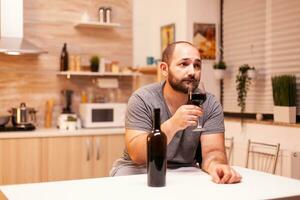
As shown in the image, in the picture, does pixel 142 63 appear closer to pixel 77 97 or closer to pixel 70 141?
pixel 77 97

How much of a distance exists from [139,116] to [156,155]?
55cm

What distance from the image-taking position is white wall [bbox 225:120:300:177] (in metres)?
3.20

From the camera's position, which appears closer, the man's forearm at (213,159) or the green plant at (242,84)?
the man's forearm at (213,159)

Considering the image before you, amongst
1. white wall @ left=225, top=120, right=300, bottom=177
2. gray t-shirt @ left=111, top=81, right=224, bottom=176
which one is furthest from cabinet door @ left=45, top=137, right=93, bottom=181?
gray t-shirt @ left=111, top=81, right=224, bottom=176

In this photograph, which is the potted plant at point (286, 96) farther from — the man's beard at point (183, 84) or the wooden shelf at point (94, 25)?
the wooden shelf at point (94, 25)

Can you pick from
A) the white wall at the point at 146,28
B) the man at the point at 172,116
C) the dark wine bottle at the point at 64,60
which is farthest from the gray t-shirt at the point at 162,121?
the white wall at the point at 146,28

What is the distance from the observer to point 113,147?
13.4ft

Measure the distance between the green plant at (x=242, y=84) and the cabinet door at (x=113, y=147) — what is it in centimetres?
122

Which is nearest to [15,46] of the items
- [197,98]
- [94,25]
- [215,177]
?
[94,25]

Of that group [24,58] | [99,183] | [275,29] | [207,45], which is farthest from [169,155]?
[24,58]

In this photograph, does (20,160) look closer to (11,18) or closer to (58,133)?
(58,133)

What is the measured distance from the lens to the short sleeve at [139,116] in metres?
2.09

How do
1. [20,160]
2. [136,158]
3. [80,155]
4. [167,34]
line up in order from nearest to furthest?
[136,158], [20,160], [80,155], [167,34]

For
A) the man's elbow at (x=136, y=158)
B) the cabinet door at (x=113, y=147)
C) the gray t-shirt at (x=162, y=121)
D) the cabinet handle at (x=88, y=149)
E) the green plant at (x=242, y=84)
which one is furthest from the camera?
the cabinet door at (x=113, y=147)
